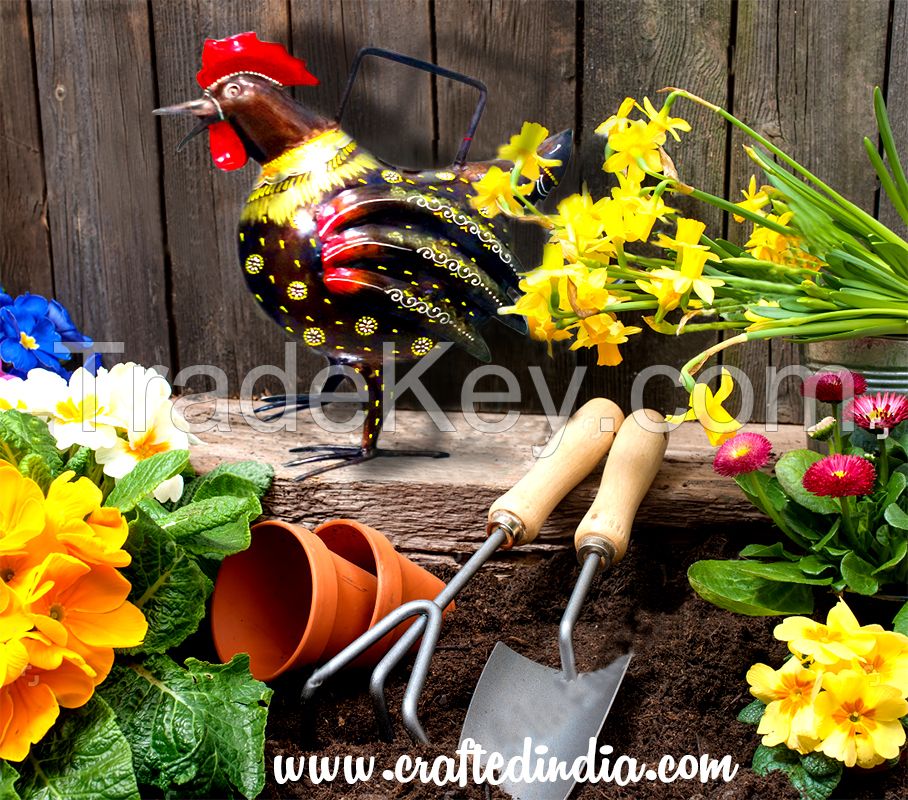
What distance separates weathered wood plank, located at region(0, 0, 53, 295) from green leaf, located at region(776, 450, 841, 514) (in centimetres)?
129

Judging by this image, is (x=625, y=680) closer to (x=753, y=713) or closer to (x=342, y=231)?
(x=753, y=713)

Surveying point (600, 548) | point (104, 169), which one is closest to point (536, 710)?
point (600, 548)

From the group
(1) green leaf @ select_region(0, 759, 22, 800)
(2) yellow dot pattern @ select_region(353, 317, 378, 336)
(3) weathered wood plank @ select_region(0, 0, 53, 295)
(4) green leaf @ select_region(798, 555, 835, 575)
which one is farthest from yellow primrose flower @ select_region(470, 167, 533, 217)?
(3) weathered wood plank @ select_region(0, 0, 53, 295)

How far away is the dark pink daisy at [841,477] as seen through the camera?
2.77 ft

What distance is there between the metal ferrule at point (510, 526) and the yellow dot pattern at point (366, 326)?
30cm

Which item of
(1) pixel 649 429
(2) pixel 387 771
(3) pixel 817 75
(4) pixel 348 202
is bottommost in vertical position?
(2) pixel 387 771

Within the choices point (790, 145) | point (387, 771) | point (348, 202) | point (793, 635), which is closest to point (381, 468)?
point (348, 202)

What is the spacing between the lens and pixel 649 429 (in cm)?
112

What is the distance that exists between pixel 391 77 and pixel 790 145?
62 cm

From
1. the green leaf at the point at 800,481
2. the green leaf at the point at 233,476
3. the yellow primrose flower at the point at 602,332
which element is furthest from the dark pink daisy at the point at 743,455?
the green leaf at the point at 233,476

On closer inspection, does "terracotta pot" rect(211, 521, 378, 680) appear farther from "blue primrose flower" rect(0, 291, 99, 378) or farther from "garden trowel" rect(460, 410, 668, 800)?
"blue primrose flower" rect(0, 291, 99, 378)

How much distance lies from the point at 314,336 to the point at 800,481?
2.10 ft

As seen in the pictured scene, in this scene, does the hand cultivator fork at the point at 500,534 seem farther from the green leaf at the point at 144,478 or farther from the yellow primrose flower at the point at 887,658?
the yellow primrose flower at the point at 887,658

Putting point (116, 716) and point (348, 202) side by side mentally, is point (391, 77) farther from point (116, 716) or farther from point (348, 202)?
point (116, 716)
